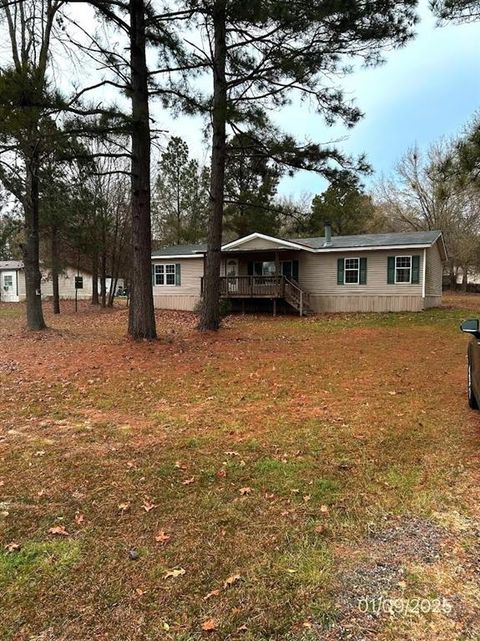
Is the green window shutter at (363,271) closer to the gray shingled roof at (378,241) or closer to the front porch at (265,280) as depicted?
the gray shingled roof at (378,241)

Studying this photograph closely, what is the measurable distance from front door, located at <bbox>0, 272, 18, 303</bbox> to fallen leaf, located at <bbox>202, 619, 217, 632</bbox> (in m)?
38.9

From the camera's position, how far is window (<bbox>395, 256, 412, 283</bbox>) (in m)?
19.6

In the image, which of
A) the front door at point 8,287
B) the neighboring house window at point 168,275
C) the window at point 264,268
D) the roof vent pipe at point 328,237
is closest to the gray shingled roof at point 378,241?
the roof vent pipe at point 328,237

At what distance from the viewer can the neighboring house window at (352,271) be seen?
20609 millimetres

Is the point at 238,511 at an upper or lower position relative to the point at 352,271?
lower

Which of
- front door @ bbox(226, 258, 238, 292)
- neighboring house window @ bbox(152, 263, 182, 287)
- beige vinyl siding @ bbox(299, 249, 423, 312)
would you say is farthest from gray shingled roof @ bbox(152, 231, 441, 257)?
front door @ bbox(226, 258, 238, 292)

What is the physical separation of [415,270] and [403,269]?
1.68 ft

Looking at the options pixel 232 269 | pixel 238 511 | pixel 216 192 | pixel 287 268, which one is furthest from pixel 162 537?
pixel 232 269

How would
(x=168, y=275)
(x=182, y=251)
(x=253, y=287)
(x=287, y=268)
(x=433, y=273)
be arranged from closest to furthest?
1. (x=253, y=287)
2. (x=433, y=273)
3. (x=287, y=268)
4. (x=182, y=251)
5. (x=168, y=275)

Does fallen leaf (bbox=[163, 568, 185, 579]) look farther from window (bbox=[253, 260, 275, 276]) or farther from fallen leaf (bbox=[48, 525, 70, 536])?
window (bbox=[253, 260, 275, 276])

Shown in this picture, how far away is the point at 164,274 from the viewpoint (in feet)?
83.0

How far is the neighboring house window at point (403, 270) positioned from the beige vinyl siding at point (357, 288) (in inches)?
→ 5.8

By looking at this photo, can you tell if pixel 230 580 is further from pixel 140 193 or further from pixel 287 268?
pixel 287 268

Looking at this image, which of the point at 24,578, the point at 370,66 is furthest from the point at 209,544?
the point at 370,66
